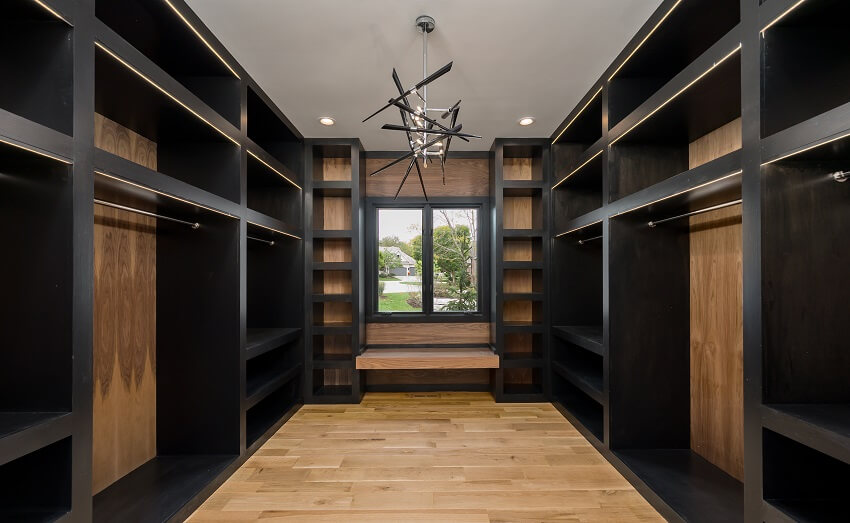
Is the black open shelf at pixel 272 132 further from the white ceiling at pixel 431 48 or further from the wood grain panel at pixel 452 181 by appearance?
the wood grain panel at pixel 452 181

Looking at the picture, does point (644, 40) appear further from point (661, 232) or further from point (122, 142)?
point (122, 142)

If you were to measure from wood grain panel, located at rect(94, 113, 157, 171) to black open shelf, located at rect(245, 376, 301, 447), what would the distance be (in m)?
2.14

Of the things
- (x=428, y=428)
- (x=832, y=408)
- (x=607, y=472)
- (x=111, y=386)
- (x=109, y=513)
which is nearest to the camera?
(x=832, y=408)

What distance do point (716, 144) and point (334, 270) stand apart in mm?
3656

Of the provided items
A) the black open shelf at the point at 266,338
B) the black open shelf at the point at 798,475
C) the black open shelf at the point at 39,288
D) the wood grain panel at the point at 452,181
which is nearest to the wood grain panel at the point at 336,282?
the black open shelf at the point at 266,338

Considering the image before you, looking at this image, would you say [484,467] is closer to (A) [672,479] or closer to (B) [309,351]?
(A) [672,479]

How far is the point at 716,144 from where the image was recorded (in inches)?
100

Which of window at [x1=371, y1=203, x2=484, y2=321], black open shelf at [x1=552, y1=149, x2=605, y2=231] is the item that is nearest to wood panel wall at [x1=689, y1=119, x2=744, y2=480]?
black open shelf at [x1=552, y1=149, x2=605, y2=231]

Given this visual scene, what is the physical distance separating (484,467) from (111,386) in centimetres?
242

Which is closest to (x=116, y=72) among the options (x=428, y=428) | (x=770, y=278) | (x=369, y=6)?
(x=369, y=6)

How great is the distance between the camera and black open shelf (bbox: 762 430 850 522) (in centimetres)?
151

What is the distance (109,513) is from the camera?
79.3 inches

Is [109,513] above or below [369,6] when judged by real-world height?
below

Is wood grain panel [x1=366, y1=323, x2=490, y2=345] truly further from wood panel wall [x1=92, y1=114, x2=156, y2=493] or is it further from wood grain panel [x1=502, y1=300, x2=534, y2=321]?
wood panel wall [x1=92, y1=114, x2=156, y2=493]
